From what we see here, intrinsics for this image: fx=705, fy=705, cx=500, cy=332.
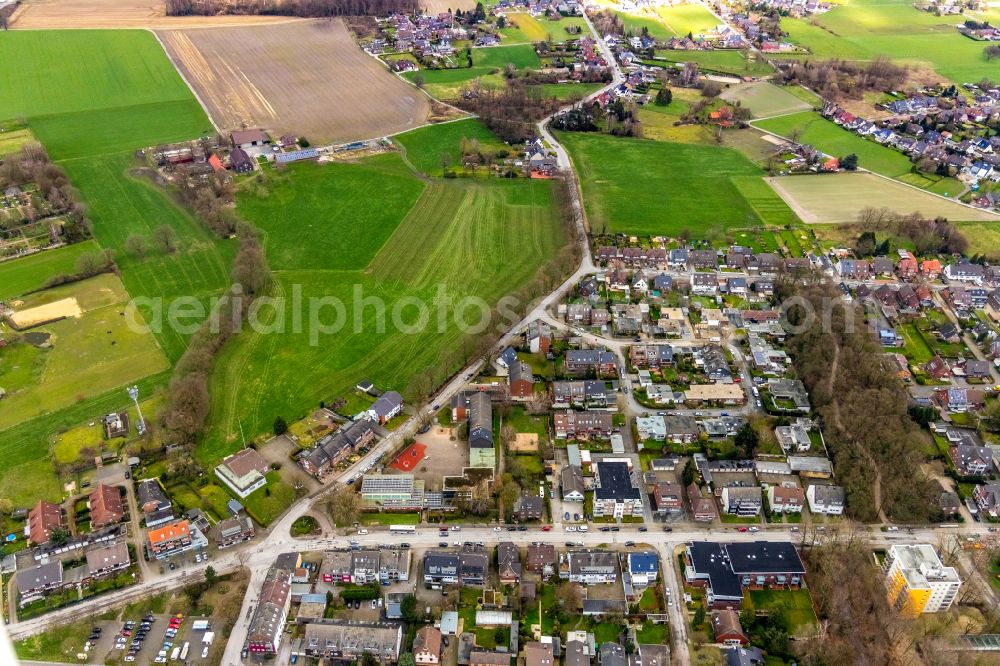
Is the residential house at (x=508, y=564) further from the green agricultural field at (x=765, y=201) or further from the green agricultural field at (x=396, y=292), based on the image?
the green agricultural field at (x=765, y=201)

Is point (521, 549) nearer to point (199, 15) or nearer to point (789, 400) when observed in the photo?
point (789, 400)

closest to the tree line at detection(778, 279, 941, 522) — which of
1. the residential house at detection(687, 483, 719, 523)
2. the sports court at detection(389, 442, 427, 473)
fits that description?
the residential house at detection(687, 483, 719, 523)

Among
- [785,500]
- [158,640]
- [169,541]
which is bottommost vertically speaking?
[158,640]

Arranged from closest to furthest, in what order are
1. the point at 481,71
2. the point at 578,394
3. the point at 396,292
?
1. the point at 578,394
2. the point at 396,292
3. the point at 481,71

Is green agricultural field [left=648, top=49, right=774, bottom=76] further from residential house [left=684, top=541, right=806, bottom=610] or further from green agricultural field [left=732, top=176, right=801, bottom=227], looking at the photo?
residential house [left=684, top=541, right=806, bottom=610]

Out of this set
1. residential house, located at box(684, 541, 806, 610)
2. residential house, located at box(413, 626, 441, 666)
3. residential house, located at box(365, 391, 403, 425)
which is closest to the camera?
residential house, located at box(413, 626, 441, 666)

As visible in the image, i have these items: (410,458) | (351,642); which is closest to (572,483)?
(410,458)

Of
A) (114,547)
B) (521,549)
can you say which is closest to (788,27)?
(521,549)

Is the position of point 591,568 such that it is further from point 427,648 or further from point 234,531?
point 234,531
